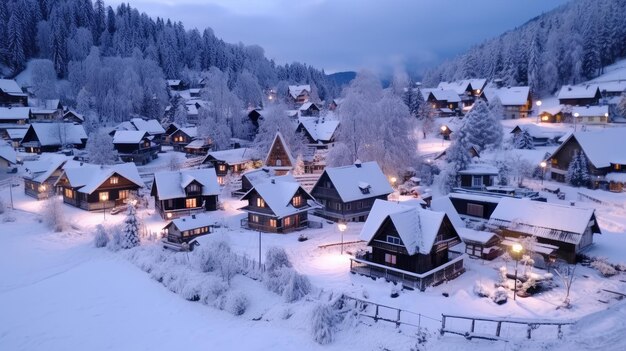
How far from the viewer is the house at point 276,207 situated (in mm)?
40406

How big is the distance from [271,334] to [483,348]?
1045 centimetres

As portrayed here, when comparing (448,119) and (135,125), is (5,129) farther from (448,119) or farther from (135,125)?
(448,119)

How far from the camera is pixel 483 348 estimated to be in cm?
1944

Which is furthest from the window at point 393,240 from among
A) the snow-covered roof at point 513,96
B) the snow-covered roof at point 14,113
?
the snow-covered roof at point 14,113

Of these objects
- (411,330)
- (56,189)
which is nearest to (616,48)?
(411,330)

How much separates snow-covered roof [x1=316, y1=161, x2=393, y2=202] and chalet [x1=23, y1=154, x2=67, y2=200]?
34.5m

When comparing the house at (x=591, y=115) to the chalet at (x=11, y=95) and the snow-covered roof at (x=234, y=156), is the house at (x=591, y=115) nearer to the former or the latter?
the snow-covered roof at (x=234, y=156)

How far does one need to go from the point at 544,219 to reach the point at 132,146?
199 ft

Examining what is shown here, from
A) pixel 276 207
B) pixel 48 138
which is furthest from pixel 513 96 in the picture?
pixel 48 138

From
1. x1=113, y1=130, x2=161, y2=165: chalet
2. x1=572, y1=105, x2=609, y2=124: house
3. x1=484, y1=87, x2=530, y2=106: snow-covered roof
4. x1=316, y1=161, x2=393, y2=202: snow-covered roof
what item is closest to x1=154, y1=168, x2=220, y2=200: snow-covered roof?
x1=316, y1=161, x2=393, y2=202: snow-covered roof

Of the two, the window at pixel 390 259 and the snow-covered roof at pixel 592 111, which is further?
the snow-covered roof at pixel 592 111

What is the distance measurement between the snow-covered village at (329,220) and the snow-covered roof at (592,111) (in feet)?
1.22

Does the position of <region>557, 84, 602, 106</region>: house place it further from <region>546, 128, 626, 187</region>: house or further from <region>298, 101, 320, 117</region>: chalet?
<region>298, 101, 320, 117</region>: chalet

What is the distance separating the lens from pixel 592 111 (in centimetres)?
7294
